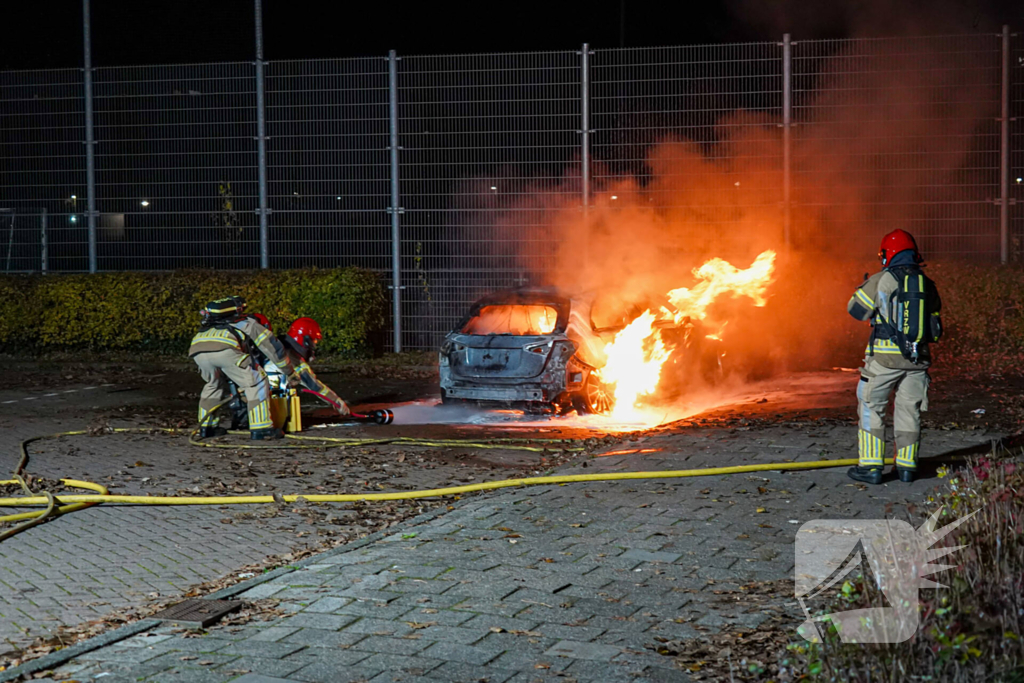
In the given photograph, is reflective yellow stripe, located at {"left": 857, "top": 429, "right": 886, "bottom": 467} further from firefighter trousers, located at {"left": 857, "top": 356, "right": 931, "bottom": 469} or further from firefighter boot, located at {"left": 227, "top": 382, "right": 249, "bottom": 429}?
firefighter boot, located at {"left": 227, "top": 382, "right": 249, "bottom": 429}

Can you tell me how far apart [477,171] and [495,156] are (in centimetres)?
35

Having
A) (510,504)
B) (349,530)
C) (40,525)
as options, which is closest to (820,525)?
(510,504)

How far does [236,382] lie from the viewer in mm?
10562

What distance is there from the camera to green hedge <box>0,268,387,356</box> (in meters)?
17.2

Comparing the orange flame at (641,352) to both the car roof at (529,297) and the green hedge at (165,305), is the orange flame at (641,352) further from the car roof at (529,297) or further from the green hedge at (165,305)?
the green hedge at (165,305)

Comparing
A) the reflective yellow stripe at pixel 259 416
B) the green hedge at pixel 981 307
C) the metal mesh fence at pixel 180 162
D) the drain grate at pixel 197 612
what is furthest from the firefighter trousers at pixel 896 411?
the metal mesh fence at pixel 180 162

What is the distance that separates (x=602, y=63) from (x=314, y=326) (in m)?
7.50

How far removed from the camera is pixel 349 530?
23.8 feet

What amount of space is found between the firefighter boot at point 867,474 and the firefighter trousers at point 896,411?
0.12ft

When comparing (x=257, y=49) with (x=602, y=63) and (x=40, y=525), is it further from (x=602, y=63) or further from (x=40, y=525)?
(x=40, y=525)

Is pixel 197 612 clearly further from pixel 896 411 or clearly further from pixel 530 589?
pixel 896 411

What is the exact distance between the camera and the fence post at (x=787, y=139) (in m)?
16.2

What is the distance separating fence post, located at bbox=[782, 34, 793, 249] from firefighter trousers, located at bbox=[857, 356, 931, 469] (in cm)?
841

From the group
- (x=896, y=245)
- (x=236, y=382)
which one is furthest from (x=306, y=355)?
(x=896, y=245)
